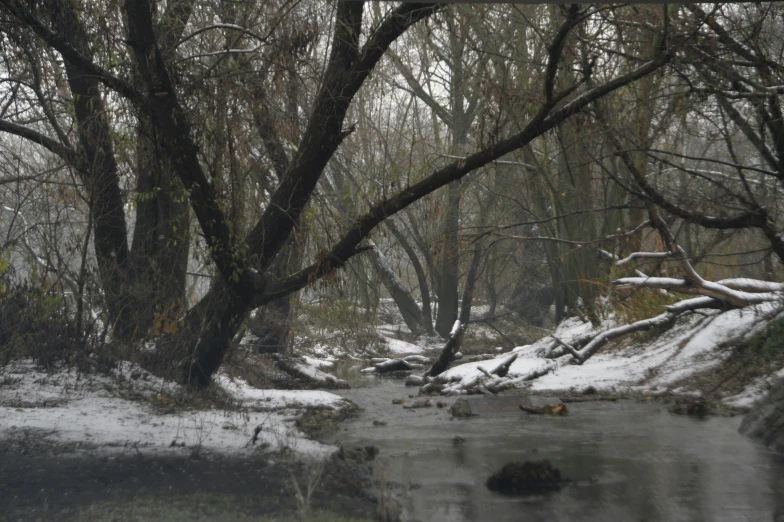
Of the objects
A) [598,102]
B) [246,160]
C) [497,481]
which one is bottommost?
[497,481]

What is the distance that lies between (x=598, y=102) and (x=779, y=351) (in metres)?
3.88

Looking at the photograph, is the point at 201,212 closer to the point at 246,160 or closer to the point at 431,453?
the point at 246,160

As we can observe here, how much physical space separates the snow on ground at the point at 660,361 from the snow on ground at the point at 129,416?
4.64 m

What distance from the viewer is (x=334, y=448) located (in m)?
7.08

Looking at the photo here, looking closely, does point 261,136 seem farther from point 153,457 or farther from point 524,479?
point 524,479

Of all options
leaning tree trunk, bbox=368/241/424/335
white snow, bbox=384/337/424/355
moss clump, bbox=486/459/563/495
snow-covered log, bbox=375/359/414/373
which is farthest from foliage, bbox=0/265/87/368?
leaning tree trunk, bbox=368/241/424/335

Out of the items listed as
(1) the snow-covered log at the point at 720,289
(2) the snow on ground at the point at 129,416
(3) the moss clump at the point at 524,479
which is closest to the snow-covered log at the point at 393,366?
(2) the snow on ground at the point at 129,416

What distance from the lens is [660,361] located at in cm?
1188

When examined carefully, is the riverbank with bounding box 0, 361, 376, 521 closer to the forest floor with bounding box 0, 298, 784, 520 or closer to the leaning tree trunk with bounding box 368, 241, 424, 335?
the forest floor with bounding box 0, 298, 784, 520

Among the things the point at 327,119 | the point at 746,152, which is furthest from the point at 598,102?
the point at 746,152

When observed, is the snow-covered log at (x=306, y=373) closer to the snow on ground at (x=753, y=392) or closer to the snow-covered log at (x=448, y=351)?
the snow-covered log at (x=448, y=351)

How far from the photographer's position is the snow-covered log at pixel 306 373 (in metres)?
13.9

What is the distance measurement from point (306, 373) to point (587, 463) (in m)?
7.93

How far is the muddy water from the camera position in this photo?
211 inches
